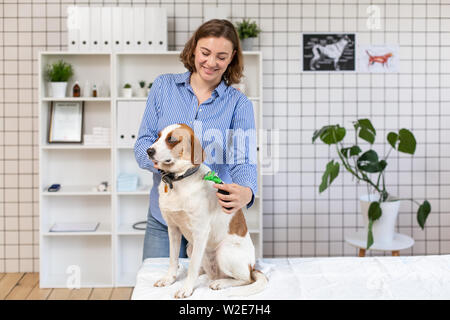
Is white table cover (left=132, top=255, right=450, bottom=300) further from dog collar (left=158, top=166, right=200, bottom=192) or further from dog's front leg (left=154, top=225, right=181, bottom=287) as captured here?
dog collar (left=158, top=166, right=200, bottom=192)

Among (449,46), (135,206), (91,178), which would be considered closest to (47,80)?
(91,178)

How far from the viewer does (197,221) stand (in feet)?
4.12

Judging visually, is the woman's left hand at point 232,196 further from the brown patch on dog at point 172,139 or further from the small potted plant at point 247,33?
the small potted plant at point 247,33

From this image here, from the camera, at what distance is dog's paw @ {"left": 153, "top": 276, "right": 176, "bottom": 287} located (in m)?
1.37

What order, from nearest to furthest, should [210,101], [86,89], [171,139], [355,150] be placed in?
1. [171,139]
2. [210,101]
3. [355,150]
4. [86,89]

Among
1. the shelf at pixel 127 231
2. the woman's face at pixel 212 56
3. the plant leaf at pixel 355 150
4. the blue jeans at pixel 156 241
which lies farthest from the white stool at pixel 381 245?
the woman's face at pixel 212 56

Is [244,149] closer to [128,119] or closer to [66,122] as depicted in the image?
[128,119]

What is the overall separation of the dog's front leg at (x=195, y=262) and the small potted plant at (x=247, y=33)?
2327 millimetres

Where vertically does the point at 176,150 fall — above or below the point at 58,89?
below

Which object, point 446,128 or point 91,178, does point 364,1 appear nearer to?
point 446,128

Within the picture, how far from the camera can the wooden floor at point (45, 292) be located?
324 cm

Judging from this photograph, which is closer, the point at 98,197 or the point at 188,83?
the point at 188,83

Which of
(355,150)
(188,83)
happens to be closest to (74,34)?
(355,150)

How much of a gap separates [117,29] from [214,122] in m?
2.12
